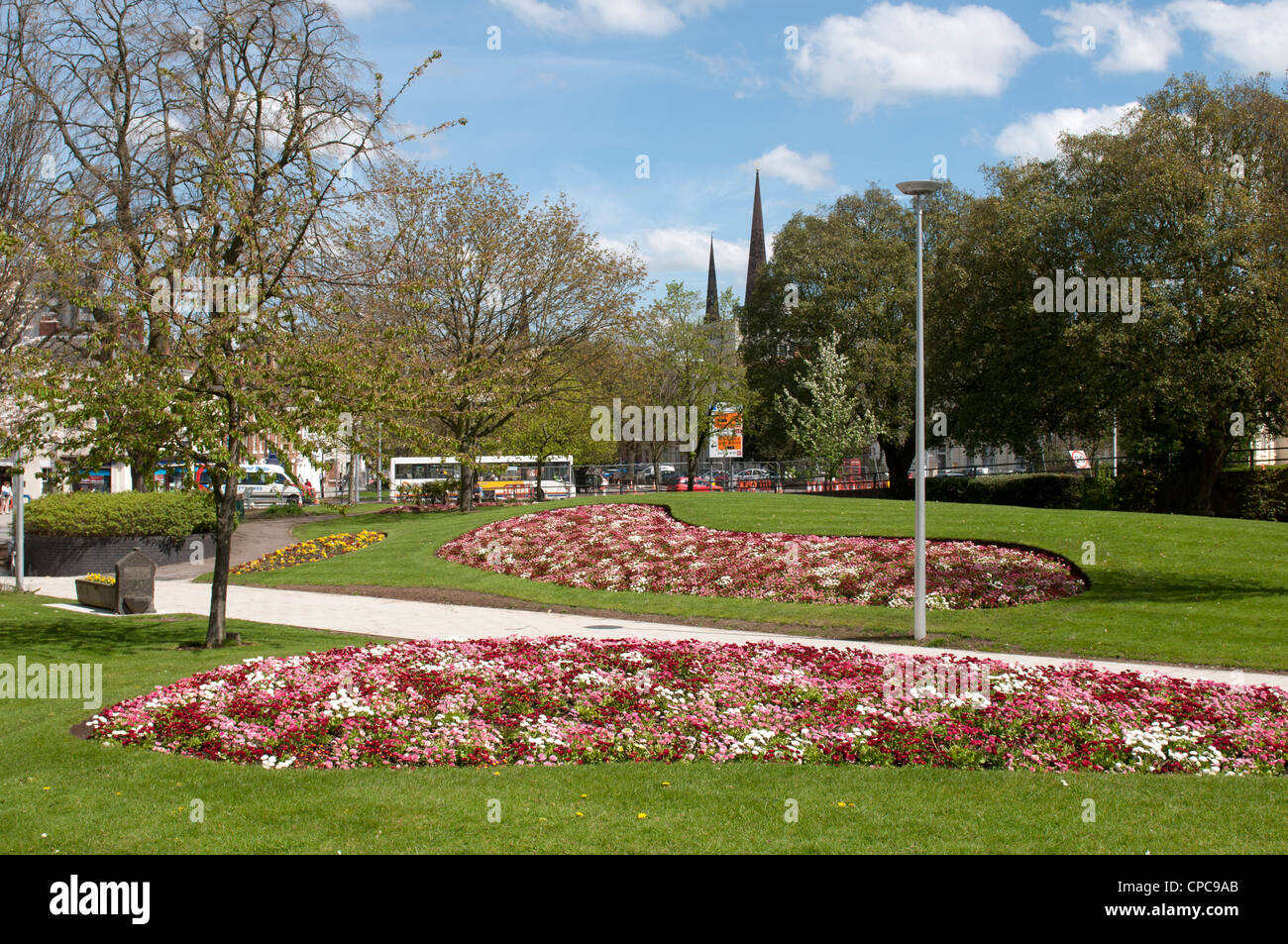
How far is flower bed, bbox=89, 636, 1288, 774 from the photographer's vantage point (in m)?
7.65

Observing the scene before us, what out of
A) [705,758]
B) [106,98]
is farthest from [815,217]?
[705,758]

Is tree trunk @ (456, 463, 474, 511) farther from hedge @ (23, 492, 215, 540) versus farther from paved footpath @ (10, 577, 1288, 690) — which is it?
paved footpath @ (10, 577, 1288, 690)

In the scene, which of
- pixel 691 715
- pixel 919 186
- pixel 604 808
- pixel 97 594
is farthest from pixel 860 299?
pixel 604 808

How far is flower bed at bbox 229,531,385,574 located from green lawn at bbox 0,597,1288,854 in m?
17.2

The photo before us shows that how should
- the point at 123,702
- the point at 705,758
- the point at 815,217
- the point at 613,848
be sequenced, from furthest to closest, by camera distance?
1. the point at 815,217
2. the point at 123,702
3. the point at 705,758
4. the point at 613,848

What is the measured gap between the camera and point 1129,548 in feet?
62.4

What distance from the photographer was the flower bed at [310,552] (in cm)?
2452

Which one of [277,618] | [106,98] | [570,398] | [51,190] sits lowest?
[277,618]

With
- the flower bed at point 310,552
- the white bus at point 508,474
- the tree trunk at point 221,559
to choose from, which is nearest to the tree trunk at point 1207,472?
the flower bed at point 310,552

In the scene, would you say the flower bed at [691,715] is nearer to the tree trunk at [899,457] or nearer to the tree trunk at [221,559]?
the tree trunk at [221,559]

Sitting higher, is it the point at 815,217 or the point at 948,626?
the point at 815,217

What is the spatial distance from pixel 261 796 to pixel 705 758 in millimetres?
3343

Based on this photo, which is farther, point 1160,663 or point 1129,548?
point 1129,548
